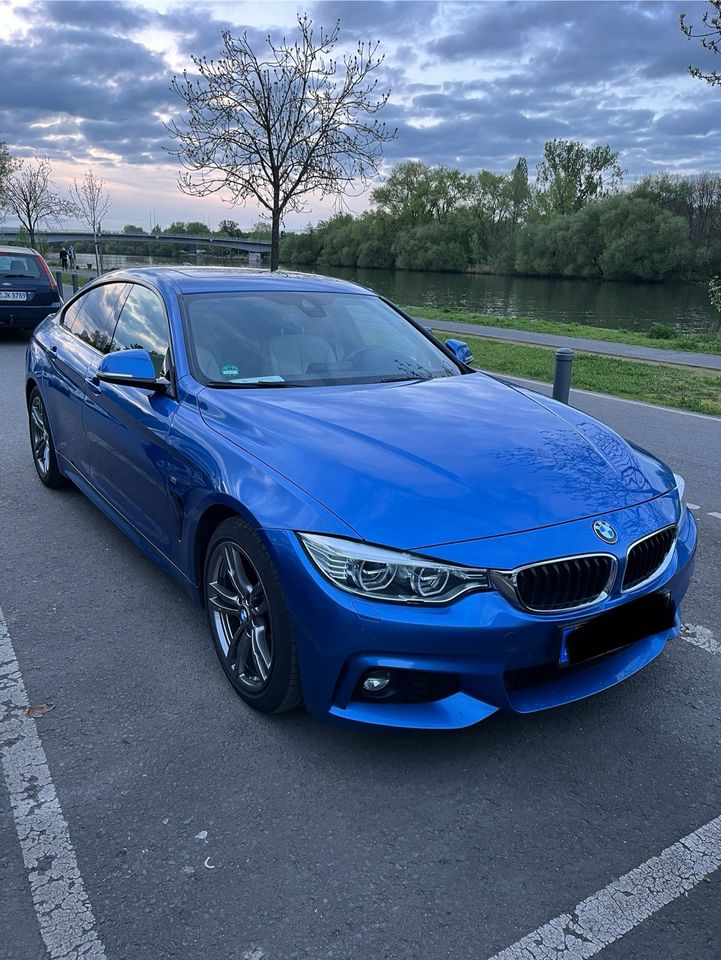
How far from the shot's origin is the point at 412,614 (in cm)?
229

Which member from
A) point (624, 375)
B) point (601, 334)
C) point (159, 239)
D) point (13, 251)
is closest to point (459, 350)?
point (624, 375)

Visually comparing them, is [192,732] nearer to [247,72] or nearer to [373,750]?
[373,750]

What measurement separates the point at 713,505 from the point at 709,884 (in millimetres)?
3811

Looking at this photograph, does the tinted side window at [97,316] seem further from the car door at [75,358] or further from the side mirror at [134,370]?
the side mirror at [134,370]

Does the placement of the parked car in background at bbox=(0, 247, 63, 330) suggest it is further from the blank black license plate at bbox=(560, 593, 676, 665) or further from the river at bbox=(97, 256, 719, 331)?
the river at bbox=(97, 256, 719, 331)

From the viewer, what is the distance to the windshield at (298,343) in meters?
3.53

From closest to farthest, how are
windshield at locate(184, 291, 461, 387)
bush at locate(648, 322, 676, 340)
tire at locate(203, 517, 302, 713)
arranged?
tire at locate(203, 517, 302, 713) → windshield at locate(184, 291, 461, 387) → bush at locate(648, 322, 676, 340)

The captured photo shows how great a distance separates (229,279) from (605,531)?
2.54 metres

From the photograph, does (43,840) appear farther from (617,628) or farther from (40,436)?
(40,436)

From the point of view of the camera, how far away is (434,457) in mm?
2795

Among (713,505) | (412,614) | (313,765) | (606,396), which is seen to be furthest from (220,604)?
(606,396)

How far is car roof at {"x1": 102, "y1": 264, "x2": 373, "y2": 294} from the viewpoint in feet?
12.9

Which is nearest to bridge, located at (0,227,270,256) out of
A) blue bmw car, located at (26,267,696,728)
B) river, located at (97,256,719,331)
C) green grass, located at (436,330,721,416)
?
river, located at (97,256,719,331)

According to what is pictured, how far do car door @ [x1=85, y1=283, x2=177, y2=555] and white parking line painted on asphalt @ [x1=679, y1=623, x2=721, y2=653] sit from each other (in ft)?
8.02
